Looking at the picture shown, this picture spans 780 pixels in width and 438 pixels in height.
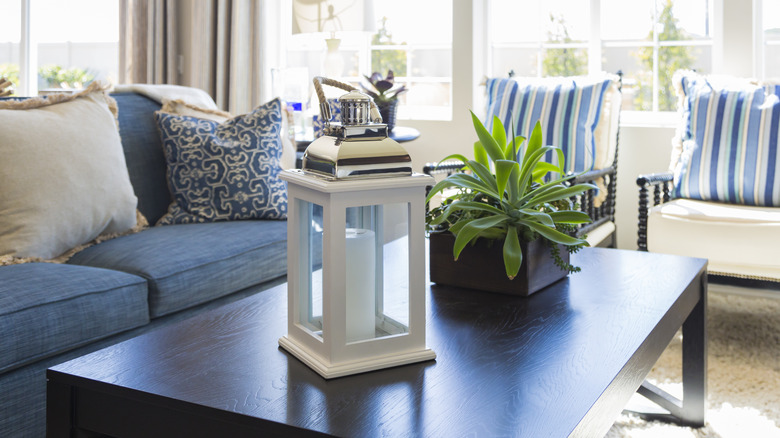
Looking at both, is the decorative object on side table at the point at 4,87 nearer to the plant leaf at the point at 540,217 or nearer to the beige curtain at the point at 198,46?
the plant leaf at the point at 540,217

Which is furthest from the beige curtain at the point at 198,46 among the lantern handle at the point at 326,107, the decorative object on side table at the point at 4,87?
the lantern handle at the point at 326,107

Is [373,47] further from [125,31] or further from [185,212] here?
[185,212]

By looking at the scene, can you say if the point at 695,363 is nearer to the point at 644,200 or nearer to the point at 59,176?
the point at 644,200

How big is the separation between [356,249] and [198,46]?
3.97 m

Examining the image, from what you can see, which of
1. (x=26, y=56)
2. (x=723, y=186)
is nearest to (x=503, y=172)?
Result: (x=723, y=186)

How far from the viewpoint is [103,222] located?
235cm

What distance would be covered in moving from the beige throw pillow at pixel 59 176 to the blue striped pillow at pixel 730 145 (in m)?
2.28

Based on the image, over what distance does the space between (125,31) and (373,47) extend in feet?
5.37

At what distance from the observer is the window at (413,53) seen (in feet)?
14.6

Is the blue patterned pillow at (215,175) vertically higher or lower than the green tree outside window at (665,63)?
lower

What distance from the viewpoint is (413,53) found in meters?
4.54

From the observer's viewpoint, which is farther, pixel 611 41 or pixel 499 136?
pixel 611 41

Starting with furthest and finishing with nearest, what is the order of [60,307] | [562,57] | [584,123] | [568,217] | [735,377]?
[562,57] → [584,123] → [735,377] → [60,307] → [568,217]

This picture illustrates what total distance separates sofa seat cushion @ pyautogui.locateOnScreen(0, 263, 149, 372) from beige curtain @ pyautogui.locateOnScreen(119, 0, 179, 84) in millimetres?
3004
